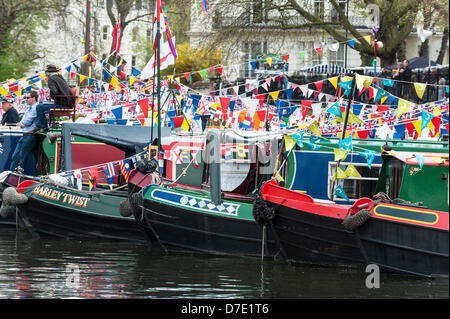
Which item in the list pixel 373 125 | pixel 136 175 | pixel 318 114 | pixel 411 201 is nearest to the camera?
pixel 411 201

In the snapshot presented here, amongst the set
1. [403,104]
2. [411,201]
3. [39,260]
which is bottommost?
[39,260]

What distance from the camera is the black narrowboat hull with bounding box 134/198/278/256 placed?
53.2 ft

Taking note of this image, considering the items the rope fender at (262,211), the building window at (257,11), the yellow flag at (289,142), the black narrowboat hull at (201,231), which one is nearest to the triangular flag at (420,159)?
the rope fender at (262,211)

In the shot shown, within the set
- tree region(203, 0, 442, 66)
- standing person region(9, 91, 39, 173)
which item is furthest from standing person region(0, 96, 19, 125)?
tree region(203, 0, 442, 66)

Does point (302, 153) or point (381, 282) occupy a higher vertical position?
point (302, 153)

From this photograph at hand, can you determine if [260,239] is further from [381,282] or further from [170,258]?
[381,282]

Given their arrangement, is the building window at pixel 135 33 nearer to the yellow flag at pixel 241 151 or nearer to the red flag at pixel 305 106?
the red flag at pixel 305 106

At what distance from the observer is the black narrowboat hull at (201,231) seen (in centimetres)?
1620

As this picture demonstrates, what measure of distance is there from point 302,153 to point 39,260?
5031 mm

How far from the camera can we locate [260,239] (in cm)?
1619

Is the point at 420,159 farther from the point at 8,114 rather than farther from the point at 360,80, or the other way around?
the point at 8,114

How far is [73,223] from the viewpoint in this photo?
1867cm

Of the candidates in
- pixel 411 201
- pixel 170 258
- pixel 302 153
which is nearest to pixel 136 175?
pixel 170 258

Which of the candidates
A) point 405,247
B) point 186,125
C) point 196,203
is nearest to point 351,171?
point 405,247
